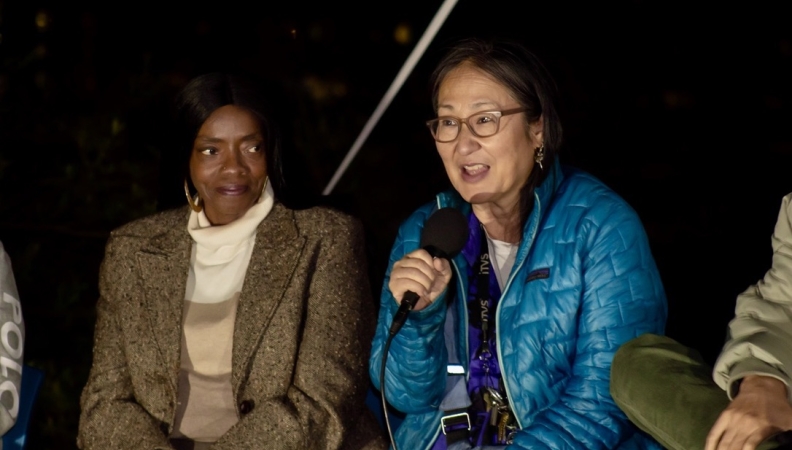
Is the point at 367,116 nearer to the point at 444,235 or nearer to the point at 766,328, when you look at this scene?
the point at 444,235

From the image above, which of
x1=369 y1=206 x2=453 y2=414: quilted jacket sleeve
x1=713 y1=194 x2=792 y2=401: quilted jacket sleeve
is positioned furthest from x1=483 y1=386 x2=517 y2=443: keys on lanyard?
x1=713 y1=194 x2=792 y2=401: quilted jacket sleeve

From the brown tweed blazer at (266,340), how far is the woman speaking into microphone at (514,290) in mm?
250

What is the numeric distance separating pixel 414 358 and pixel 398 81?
156 centimetres

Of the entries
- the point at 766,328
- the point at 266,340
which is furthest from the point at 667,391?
the point at 266,340

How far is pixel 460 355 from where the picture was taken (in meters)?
3.04

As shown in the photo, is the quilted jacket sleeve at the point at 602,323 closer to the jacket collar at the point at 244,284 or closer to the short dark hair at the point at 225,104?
the jacket collar at the point at 244,284

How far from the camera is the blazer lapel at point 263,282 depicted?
3311mm

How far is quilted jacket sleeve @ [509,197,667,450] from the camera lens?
270 centimetres

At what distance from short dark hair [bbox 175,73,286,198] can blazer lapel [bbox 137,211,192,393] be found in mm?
285

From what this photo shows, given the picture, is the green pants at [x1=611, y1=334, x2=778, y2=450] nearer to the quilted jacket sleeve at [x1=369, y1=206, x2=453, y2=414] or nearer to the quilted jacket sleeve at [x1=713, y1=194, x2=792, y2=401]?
the quilted jacket sleeve at [x1=713, y1=194, x2=792, y2=401]

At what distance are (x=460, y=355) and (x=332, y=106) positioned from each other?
168cm

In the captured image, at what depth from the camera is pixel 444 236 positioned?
2.67 metres

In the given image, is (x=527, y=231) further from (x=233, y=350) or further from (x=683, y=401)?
(x=233, y=350)

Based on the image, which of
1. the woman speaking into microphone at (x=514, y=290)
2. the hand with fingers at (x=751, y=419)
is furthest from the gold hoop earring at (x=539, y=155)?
the hand with fingers at (x=751, y=419)
